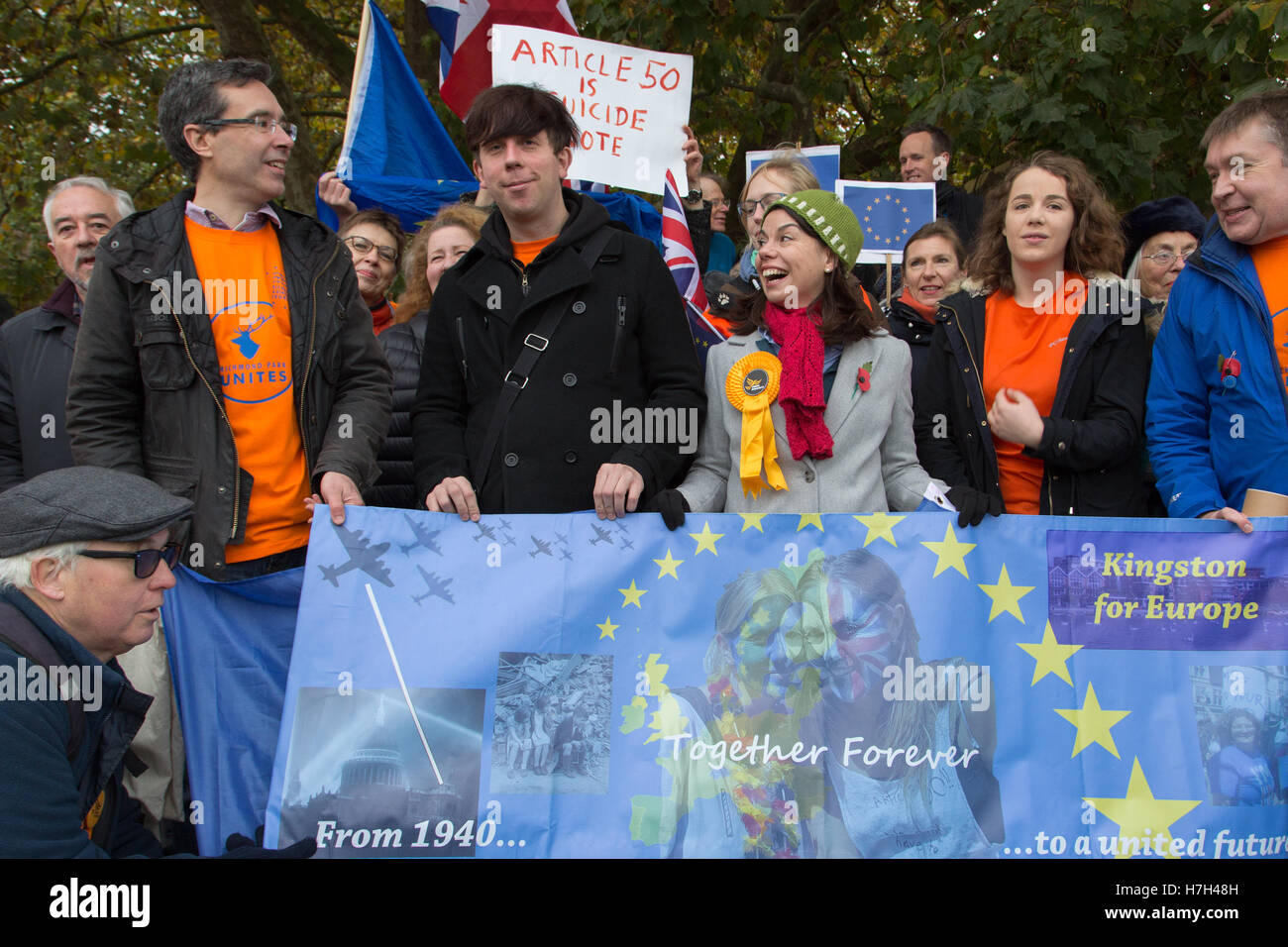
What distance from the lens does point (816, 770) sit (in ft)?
10.6

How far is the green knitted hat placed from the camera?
368 centimetres

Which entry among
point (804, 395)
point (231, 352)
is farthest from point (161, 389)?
point (804, 395)

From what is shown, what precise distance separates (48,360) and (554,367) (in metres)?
2.11

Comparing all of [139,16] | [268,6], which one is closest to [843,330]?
[268,6]

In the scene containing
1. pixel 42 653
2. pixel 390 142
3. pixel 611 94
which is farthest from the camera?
pixel 390 142

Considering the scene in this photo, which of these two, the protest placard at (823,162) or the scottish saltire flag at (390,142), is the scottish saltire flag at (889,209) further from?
the scottish saltire flag at (390,142)

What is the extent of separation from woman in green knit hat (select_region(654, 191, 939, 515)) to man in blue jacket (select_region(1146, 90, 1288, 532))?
82 cm

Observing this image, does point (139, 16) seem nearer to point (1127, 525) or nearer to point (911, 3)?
point (911, 3)

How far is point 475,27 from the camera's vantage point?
7445 mm

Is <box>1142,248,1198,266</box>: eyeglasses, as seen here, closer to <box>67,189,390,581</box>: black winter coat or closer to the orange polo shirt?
the orange polo shirt

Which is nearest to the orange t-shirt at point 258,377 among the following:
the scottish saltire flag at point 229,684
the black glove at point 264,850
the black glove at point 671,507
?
the scottish saltire flag at point 229,684

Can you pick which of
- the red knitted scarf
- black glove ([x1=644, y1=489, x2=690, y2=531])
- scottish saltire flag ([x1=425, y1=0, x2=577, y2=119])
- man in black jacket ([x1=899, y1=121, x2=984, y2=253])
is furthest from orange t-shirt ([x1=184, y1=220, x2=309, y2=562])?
scottish saltire flag ([x1=425, y1=0, x2=577, y2=119])

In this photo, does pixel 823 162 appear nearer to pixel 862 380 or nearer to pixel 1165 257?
pixel 1165 257

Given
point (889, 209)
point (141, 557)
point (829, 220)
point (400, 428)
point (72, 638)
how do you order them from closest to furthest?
1. point (72, 638)
2. point (141, 557)
3. point (829, 220)
4. point (400, 428)
5. point (889, 209)
